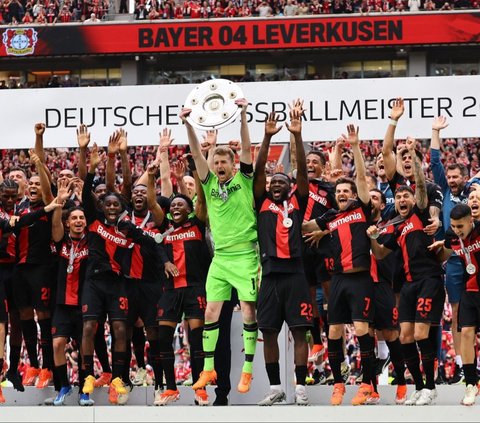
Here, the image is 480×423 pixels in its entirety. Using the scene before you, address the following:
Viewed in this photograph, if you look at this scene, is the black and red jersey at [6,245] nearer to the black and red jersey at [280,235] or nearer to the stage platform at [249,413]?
the stage platform at [249,413]

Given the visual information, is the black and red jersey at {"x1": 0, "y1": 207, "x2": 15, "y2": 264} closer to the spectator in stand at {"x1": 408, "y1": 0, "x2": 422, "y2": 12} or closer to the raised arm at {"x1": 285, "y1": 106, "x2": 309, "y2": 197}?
the raised arm at {"x1": 285, "y1": 106, "x2": 309, "y2": 197}

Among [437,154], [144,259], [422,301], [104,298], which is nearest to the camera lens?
[422,301]

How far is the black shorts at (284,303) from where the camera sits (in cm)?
879

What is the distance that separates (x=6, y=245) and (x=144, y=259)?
1.26 metres

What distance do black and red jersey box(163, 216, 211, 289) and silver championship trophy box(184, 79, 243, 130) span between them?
0.97 metres

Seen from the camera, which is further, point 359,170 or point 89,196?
point 89,196

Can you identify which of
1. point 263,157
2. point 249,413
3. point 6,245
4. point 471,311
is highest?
point 263,157

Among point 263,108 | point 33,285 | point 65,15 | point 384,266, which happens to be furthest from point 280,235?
point 65,15

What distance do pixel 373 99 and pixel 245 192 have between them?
197cm

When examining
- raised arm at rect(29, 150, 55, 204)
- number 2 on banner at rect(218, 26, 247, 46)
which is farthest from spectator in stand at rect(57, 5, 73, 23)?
raised arm at rect(29, 150, 55, 204)

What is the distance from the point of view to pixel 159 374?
9.78 metres

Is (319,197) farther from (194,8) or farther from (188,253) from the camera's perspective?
(194,8)

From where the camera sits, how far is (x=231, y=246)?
9.04 m

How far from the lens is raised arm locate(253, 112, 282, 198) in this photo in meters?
8.94
